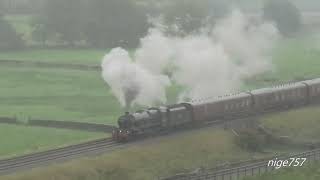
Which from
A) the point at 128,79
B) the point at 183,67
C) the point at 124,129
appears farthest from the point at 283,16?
the point at 124,129

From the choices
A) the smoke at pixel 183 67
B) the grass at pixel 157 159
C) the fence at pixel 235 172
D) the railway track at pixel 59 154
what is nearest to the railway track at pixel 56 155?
the railway track at pixel 59 154

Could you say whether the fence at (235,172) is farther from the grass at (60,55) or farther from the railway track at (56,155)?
the grass at (60,55)

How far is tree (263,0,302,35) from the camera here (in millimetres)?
148875

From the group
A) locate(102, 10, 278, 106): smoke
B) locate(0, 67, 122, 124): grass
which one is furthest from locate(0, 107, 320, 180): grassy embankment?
locate(0, 67, 122, 124): grass

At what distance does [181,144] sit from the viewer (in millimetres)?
53438

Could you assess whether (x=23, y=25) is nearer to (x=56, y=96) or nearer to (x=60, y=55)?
(x=60, y=55)

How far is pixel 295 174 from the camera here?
1818 inches

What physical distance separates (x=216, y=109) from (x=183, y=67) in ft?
34.5

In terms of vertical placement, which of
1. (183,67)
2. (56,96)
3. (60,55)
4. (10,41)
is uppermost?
(10,41)

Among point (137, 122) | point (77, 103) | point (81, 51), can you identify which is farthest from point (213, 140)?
point (81, 51)

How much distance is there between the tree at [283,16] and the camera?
5861 inches

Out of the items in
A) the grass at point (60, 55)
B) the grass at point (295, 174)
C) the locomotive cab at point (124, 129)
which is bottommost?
the grass at point (295, 174)

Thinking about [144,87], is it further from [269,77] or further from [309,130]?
[269,77]

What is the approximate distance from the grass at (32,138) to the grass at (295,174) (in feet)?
59.2
